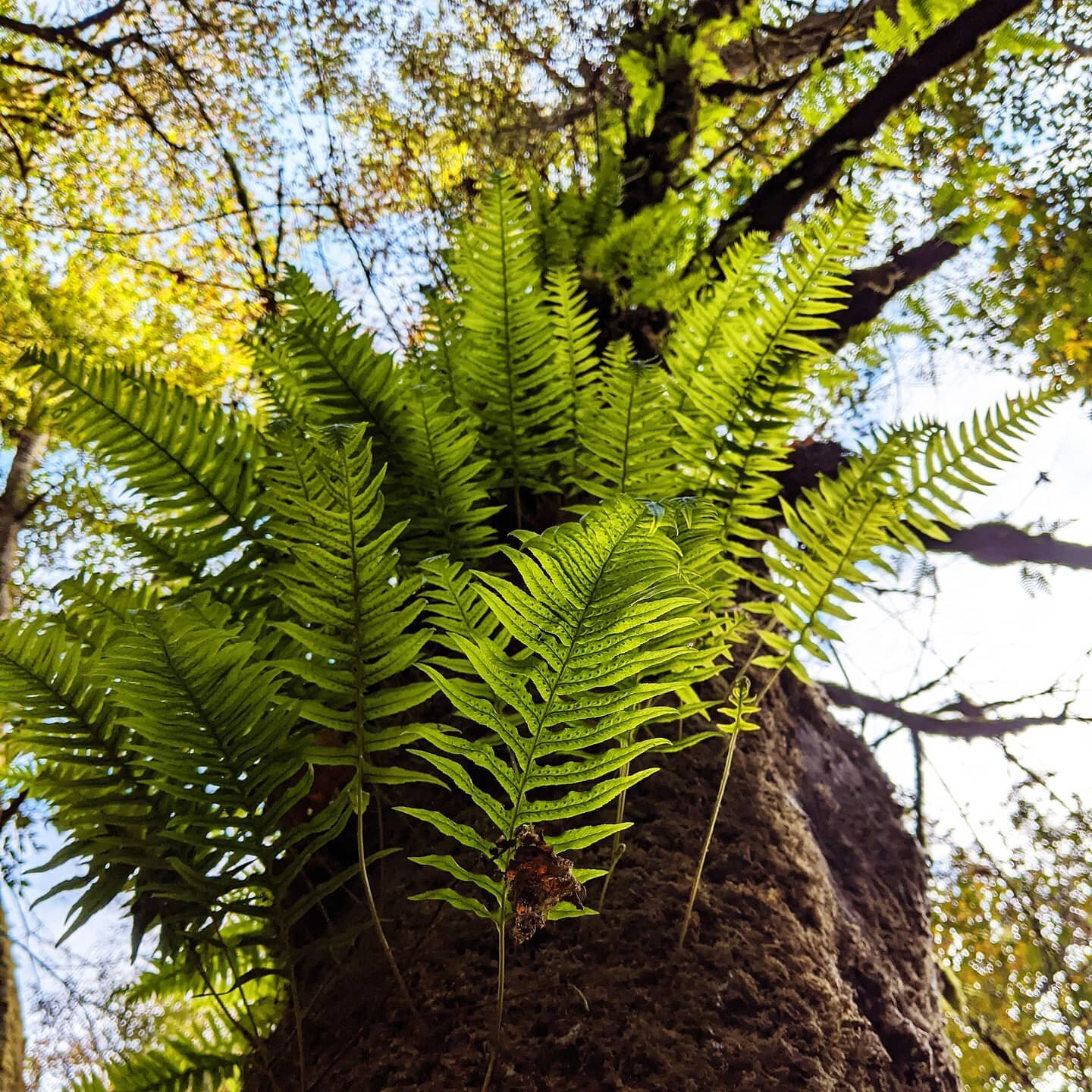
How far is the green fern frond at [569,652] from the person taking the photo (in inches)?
24.9

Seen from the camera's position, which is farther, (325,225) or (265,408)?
(325,225)

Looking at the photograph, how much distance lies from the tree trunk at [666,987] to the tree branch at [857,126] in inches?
68.2

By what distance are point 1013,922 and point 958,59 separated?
11.2 ft

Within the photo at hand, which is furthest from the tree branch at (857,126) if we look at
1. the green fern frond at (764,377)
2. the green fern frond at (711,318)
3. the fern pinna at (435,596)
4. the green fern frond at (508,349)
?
the green fern frond at (508,349)

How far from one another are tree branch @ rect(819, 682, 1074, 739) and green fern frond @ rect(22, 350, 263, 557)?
324 centimetres

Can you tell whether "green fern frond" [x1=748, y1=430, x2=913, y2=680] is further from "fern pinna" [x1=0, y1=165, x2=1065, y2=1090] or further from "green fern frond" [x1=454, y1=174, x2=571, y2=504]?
"green fern frond" [x1=454, y1=174, x2=571, y2=504]

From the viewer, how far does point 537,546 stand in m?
0.68

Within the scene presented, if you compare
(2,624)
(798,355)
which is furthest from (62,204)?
(798,355)

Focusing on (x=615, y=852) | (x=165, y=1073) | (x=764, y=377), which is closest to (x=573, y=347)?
(x=764, y=377)

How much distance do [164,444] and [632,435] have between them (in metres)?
0.81

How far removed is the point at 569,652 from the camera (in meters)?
0.65

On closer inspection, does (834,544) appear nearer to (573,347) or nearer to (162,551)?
(573,347)

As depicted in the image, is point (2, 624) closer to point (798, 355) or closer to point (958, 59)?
point (798, 355)

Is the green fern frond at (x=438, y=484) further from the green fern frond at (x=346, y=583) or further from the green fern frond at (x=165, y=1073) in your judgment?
the green fern frond at (x=165, y=1073)
